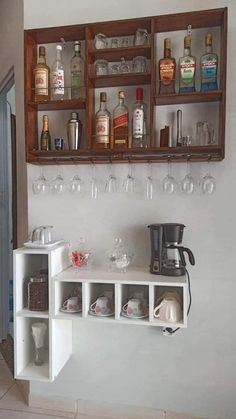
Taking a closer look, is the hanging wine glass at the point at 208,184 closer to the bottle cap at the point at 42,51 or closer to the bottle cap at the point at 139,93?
the bottle cap at the point at 139,93

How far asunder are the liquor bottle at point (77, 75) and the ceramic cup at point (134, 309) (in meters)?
1.11

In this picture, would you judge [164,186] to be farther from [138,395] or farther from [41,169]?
[138,395]

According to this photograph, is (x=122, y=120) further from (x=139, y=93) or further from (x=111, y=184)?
(x=111, y=184)

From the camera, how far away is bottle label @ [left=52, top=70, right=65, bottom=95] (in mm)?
1703

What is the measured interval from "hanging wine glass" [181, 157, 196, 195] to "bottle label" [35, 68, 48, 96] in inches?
33.8

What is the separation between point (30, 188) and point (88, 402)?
128cm

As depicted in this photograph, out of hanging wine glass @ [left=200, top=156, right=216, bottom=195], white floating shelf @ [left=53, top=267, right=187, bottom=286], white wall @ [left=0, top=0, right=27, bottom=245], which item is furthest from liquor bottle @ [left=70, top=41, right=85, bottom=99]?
white floating shelf @ [left=53, top=267, right=187, bottom=286]

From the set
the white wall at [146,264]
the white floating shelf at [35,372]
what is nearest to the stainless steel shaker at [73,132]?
the white wall at [146,264]

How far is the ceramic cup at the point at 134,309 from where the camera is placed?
5.05 ft

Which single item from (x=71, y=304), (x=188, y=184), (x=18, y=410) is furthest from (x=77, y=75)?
(x=18, y=410)

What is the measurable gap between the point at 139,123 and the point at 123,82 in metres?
0.26

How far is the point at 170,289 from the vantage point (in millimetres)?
1695

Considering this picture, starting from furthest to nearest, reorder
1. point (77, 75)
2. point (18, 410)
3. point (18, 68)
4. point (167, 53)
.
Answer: point (18, 68), point (18, 410), point (77, 75), point (167, 53)

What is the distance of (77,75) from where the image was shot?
1.73m
